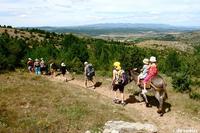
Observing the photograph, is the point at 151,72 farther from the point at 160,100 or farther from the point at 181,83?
the point at 181,83

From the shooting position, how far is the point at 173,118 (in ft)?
60.8

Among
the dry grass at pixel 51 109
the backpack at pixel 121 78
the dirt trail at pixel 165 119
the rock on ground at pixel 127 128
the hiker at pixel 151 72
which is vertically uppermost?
the hiker at pixel 151 72

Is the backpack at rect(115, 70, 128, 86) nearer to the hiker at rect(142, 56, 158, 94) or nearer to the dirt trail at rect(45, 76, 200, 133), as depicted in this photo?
the hiker at rect(142, 56, 158, 94)

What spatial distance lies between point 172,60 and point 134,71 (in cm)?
4754

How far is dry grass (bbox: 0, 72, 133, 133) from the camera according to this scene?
627 inches

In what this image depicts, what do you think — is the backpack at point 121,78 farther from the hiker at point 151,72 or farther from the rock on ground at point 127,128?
the rock on ground at point 127,128

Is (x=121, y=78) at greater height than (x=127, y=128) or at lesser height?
greater

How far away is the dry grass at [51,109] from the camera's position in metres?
15.9

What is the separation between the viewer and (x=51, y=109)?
18453mm

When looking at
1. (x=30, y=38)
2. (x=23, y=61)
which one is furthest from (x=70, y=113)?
(x=30, y=38)

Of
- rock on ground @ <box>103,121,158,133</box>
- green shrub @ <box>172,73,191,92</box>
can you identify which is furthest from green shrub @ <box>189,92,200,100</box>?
rock on ground @ <box>103,121,158,133</box>

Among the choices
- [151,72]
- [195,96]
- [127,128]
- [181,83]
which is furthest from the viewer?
[181,83]

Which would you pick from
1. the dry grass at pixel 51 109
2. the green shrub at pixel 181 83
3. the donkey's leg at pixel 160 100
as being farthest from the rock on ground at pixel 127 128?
the green shrub at pixel 181 83

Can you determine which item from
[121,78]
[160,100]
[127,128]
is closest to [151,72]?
[160,100]
